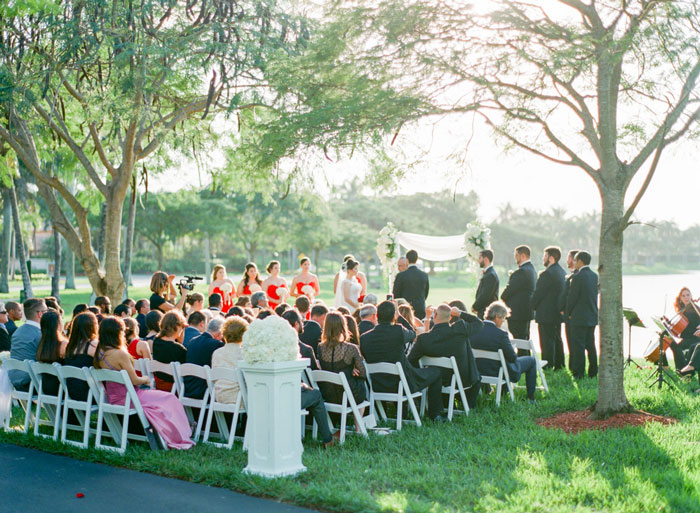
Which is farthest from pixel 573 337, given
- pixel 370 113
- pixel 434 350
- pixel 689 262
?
pixel 689 262

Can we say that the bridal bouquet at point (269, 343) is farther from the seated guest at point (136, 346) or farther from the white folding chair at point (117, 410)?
the seated guest at point (136, 346)

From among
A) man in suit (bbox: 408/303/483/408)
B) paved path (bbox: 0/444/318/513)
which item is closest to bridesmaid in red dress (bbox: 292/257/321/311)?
man in suit (bbox: 408/303/483/408)

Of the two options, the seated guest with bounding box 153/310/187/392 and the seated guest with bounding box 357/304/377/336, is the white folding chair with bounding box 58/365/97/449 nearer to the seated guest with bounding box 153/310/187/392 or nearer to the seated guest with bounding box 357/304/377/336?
the seated guest with bounding box 153/310/187/392

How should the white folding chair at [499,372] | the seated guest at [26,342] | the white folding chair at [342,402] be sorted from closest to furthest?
the white folding chair at [342,402], the seated guest at [26,342], the white folding chair at [499,372]

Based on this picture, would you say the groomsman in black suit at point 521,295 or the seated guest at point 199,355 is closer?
the seated guest at point 199,355

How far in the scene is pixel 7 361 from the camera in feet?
25.8

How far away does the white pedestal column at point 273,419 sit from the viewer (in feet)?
19.5

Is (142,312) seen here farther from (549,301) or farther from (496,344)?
(549,301)

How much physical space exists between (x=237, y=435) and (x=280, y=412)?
175 centimetres

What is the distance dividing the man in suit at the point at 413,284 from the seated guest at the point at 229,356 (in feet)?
17.5

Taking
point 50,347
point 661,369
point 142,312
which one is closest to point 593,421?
point 661,369

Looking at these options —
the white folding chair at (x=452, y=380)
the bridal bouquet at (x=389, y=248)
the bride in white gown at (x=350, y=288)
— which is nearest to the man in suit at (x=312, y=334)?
the white folding chair at (x=452, y=380)

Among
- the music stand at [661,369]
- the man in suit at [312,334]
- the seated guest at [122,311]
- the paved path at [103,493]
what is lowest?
the paved path at [103,493]

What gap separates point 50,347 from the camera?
7.57m
